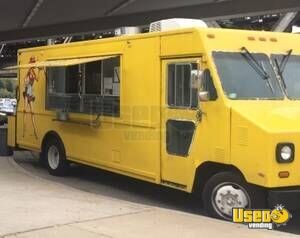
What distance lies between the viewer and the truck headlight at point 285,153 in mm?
7691

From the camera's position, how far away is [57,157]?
41.9 ft

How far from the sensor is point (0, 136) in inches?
624

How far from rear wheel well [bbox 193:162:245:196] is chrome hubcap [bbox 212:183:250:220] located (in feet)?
0.88

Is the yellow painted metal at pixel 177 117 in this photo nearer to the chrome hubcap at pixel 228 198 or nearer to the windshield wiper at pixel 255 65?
the windshield wiper at pixel 255 65

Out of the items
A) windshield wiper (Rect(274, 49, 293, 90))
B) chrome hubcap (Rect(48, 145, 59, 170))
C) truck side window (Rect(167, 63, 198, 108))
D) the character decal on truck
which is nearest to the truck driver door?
truck side window (Rect(167, 63, 198, 108))

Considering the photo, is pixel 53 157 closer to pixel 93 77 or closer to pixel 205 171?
pixel 93 77

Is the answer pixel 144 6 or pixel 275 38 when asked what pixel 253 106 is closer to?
pixel 275 38

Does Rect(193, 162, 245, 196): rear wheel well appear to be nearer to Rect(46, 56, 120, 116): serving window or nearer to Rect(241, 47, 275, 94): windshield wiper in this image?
Rect(241, 47, 275, 94): windshield wiper

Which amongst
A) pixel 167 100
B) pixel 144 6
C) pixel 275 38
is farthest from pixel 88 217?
pixel 144 6

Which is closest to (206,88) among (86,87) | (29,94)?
(86,87)

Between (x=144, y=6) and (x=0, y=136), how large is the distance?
53.8ft

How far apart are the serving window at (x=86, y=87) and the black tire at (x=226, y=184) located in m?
2.84

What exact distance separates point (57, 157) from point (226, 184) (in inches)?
211

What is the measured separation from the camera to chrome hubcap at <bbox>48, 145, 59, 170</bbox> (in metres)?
12.8
